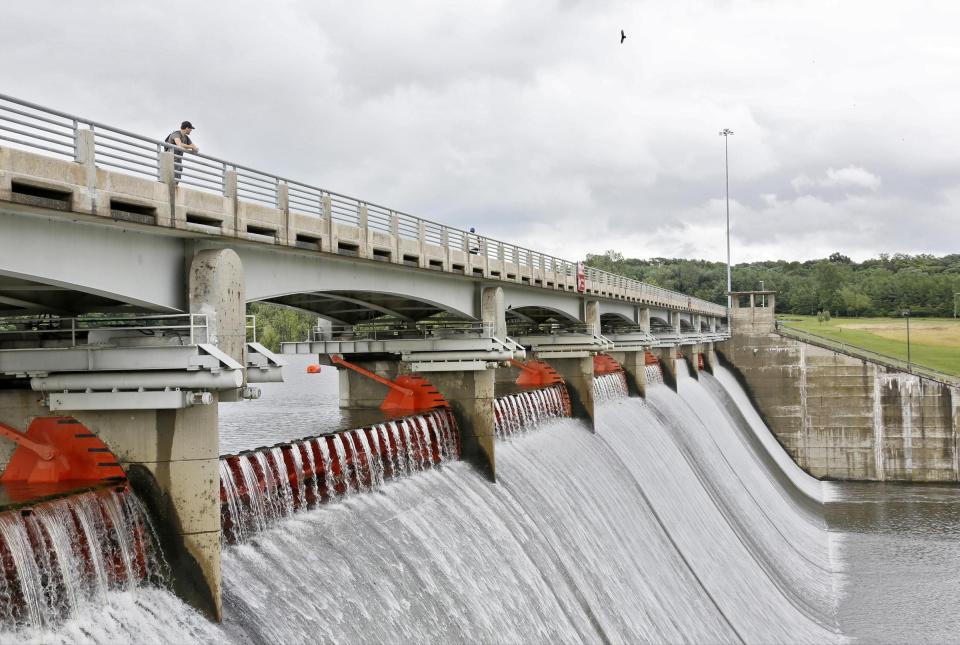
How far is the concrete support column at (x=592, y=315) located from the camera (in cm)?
4238

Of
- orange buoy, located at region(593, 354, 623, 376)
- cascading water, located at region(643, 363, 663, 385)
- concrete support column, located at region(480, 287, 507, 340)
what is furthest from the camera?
cascading water, located at region(643, 363, 663, 385)

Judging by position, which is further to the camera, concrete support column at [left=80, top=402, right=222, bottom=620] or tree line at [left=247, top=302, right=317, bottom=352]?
tree line at [left=247, top=302, right=317, bottom=352]

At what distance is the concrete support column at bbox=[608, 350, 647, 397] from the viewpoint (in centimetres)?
4846

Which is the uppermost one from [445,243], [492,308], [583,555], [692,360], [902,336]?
[445,243]

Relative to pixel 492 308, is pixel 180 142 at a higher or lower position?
higher

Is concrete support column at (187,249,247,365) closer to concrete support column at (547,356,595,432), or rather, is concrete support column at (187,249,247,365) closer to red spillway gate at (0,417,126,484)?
red spillway gate at (0,417,126,484)

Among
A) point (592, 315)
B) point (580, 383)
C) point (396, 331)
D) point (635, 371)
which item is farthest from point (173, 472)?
point (635, 371)

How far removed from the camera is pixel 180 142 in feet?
48.0

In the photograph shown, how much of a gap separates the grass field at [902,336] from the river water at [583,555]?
162ft

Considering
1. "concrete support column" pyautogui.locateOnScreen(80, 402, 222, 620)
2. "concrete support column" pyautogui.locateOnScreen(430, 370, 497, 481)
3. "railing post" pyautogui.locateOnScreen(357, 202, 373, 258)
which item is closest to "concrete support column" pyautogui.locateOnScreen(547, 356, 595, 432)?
"concrete support column" pyautogui.locateOnScreen(430, 370, 497, 481)

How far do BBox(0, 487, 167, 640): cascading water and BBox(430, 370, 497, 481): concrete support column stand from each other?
1333cm

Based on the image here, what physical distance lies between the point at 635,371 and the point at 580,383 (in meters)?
11.5

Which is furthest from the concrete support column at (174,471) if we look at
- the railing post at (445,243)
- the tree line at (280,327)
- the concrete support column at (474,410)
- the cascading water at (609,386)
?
the tree line at (280,327)

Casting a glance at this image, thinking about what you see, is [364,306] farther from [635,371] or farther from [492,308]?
[635,371]
